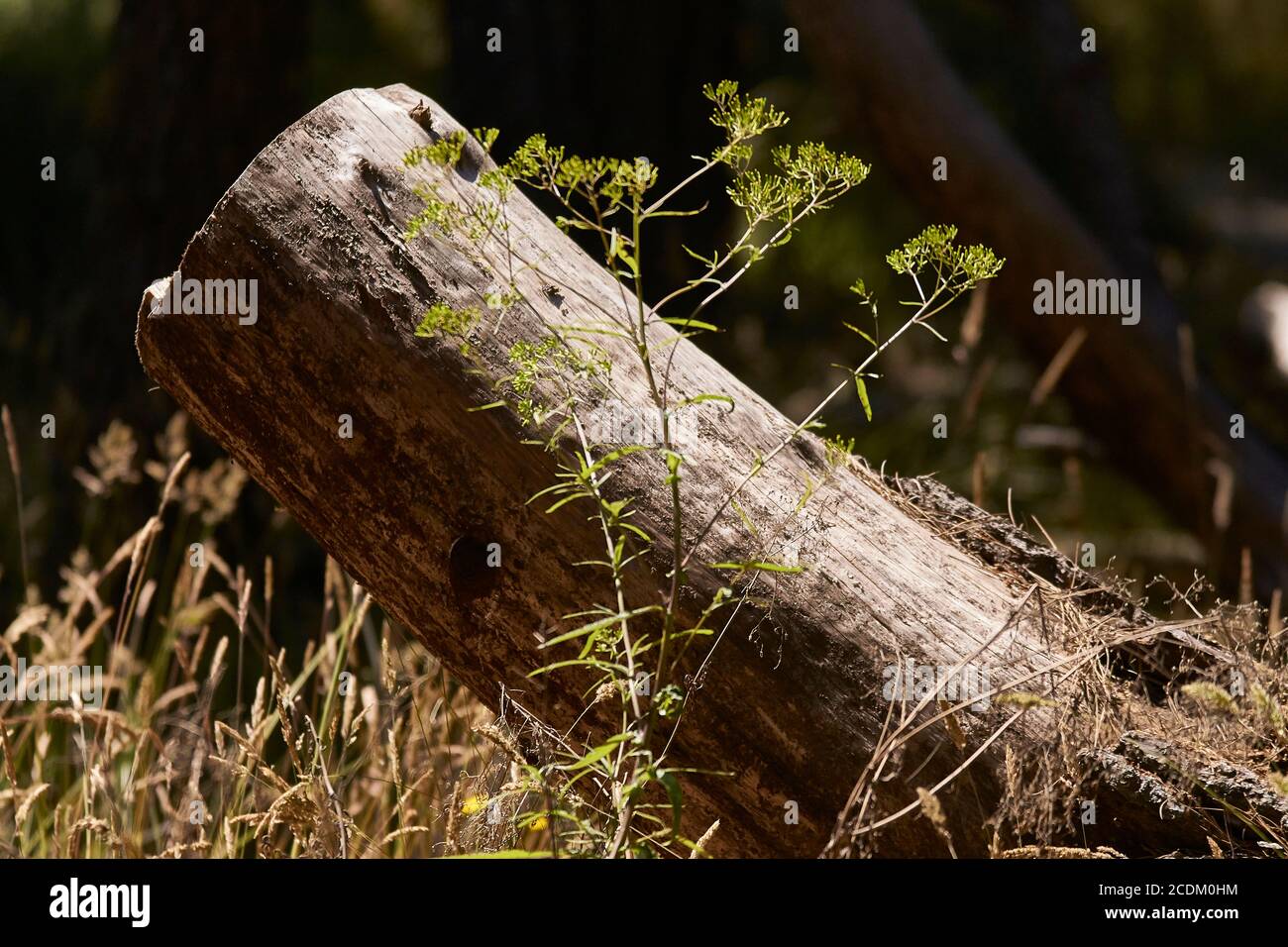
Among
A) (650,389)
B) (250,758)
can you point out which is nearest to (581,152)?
(250,758)

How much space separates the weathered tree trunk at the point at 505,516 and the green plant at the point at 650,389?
3 centimetres

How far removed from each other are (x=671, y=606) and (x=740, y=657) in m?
0.24

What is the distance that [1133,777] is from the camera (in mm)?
1482

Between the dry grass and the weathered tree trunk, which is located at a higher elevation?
the weathered tree trunk

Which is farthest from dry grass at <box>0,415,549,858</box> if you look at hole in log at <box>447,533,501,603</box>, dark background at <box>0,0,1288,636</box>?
dark background at <box>0,0,1288,636</box>

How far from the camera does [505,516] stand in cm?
156

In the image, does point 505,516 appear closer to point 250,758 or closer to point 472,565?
point 472,565

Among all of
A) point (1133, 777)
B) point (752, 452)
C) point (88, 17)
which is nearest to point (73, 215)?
point (88, 17)

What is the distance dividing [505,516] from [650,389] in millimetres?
248

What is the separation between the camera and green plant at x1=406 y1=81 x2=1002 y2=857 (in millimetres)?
1279

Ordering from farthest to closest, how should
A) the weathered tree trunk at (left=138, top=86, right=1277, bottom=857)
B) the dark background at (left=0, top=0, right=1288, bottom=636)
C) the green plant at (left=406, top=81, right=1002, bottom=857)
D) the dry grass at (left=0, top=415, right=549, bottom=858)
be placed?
the dark background at (left=0, top=0, right=1288, bottom=636), the dry grass at (left=0, top=415, right=549, bottom=858), the weathered tree trunk at (left=138, top=86, right=1277, bottom=857), the green plant at (left=406, top=81, right=1002, bottom=857)

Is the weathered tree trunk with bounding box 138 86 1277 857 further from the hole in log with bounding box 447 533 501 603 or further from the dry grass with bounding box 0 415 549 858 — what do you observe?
the dry grass with bounding box 0 415 549 858

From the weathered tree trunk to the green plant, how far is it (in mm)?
34

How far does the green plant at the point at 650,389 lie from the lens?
1279mm
